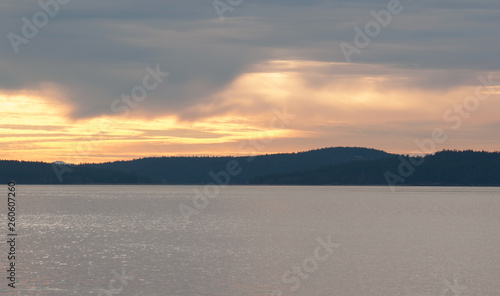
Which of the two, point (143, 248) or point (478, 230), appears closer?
point (143, 248)

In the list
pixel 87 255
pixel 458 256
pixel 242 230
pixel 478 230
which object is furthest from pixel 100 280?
pixel 478 230

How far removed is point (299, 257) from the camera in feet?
233

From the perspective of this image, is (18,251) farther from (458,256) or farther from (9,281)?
(458,256)

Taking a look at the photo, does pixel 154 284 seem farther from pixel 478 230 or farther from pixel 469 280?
pixel 478 230

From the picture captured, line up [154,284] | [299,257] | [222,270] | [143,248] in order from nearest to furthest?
[154,284], [222,270], [299,257], [143,248]

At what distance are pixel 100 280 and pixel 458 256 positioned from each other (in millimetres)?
39879

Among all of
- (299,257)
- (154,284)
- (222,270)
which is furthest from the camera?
(299,257)

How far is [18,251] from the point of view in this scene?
243 feet

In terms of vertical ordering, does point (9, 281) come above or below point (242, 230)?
below

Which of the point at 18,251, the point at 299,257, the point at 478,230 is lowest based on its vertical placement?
the point at 299,257

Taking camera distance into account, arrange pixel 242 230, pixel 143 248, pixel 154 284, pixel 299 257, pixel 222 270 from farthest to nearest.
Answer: pixel 242 230
pixel 143 248
pixel 299 257
pixel 222 270
pixel 154 284

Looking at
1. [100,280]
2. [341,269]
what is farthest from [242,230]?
[100,280]

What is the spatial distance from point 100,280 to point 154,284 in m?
5.01

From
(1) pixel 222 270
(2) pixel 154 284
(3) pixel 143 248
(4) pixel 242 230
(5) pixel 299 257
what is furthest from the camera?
(4) pixel 242 230
